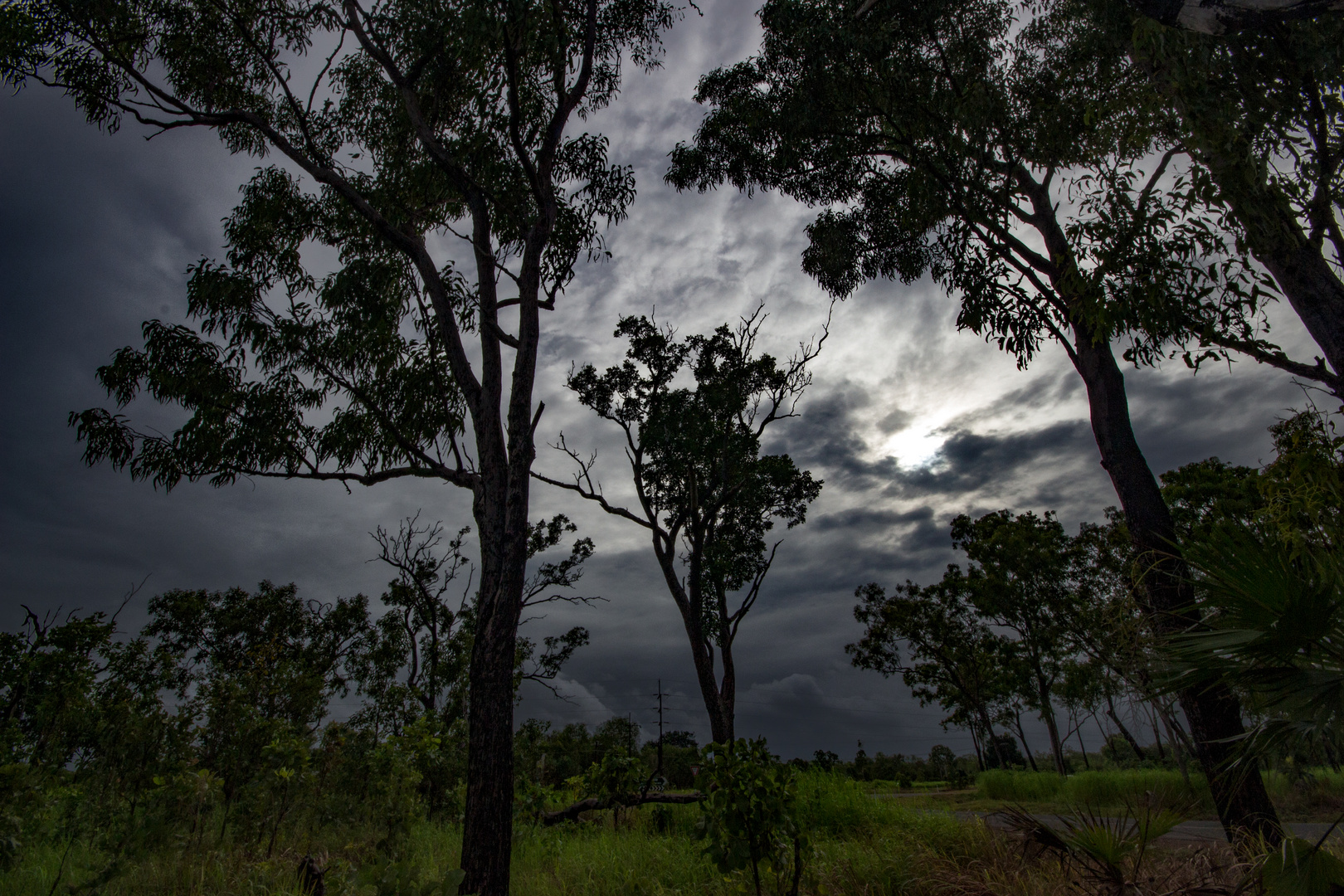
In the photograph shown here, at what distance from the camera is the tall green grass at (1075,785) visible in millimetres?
12352

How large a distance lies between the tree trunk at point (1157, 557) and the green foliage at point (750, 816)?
3100 mm

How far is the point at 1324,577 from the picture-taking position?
8.94ft

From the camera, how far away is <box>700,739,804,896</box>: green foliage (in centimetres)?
417

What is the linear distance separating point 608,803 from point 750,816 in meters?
3.61

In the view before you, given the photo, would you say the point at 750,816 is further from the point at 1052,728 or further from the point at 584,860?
the point at 1052,728

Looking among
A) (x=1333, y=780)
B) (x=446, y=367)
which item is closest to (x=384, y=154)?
(x=446, y=367)

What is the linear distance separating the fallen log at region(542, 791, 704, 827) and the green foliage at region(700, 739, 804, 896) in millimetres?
3047

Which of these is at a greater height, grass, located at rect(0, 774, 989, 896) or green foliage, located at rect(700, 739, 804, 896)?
green foliage, located at rect(700, 739, 804, 896)

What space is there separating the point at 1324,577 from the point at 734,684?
11.4 meters

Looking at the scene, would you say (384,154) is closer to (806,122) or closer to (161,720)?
(806,122)

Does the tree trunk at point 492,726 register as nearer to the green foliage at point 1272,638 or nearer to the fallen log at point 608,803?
the fallen log at point 608,803

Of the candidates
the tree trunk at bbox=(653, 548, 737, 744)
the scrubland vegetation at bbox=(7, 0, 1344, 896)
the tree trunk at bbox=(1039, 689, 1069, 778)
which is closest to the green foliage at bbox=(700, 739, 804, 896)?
the scrubland vegetation at bbox=(7, 0, 1344, 896)

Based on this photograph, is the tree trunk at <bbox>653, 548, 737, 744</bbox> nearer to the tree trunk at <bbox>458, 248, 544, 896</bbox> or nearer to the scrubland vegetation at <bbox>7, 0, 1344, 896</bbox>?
the scrubland vegetation at <bbox>7, 0, 1344, 896</bbox>

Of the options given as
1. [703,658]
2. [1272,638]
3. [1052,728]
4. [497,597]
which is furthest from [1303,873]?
[1052,728]
